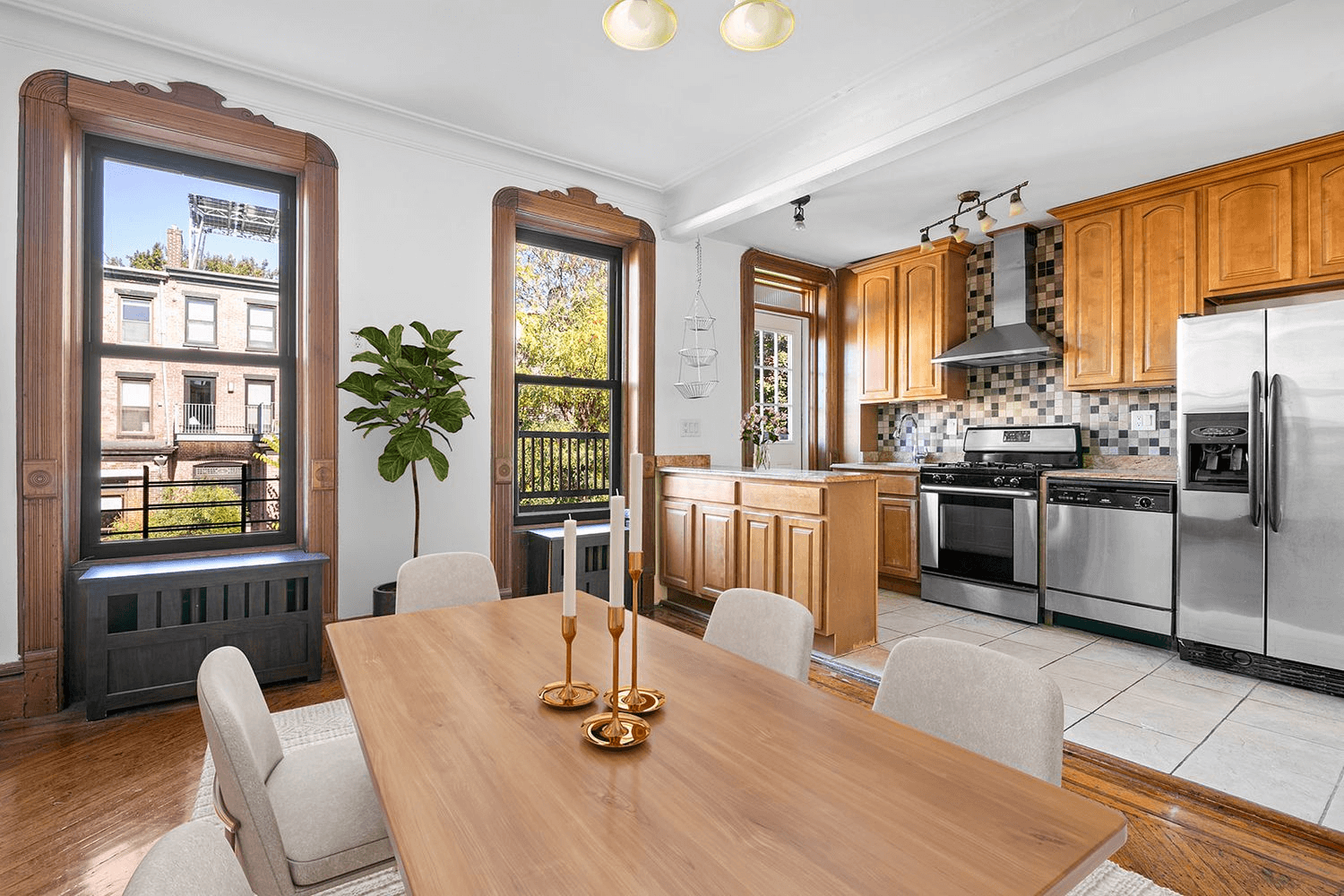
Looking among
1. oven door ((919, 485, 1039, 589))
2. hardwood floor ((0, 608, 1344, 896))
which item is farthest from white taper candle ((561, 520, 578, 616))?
oven door ((919, 485, 1039, 589))

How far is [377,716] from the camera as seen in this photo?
3.90 feet

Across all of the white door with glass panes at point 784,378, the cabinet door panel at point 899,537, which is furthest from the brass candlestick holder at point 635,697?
the white door with glass panes at point 784,378

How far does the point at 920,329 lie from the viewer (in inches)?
209

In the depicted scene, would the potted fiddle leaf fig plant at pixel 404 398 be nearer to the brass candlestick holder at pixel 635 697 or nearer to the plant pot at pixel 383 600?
the plant pot at pixel 383 600

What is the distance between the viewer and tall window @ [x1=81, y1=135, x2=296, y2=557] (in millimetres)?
3014

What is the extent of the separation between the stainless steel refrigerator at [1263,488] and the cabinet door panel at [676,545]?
2.78 meters

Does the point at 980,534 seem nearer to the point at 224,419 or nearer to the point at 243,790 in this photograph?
the point at 243,790

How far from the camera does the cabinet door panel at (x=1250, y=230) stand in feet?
11.6

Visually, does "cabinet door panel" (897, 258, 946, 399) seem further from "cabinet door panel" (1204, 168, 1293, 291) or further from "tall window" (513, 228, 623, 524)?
"tall window" (513, 228, 623, 524)

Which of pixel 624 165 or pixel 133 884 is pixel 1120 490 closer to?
pixel 624 165

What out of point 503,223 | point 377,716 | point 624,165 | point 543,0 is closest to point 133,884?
point 377,716

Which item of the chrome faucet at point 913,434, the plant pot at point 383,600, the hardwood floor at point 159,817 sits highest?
the chrome faucet at point 913,434

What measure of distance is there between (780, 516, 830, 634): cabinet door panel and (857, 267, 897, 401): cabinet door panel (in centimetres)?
238

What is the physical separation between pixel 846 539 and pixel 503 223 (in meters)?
2.74
